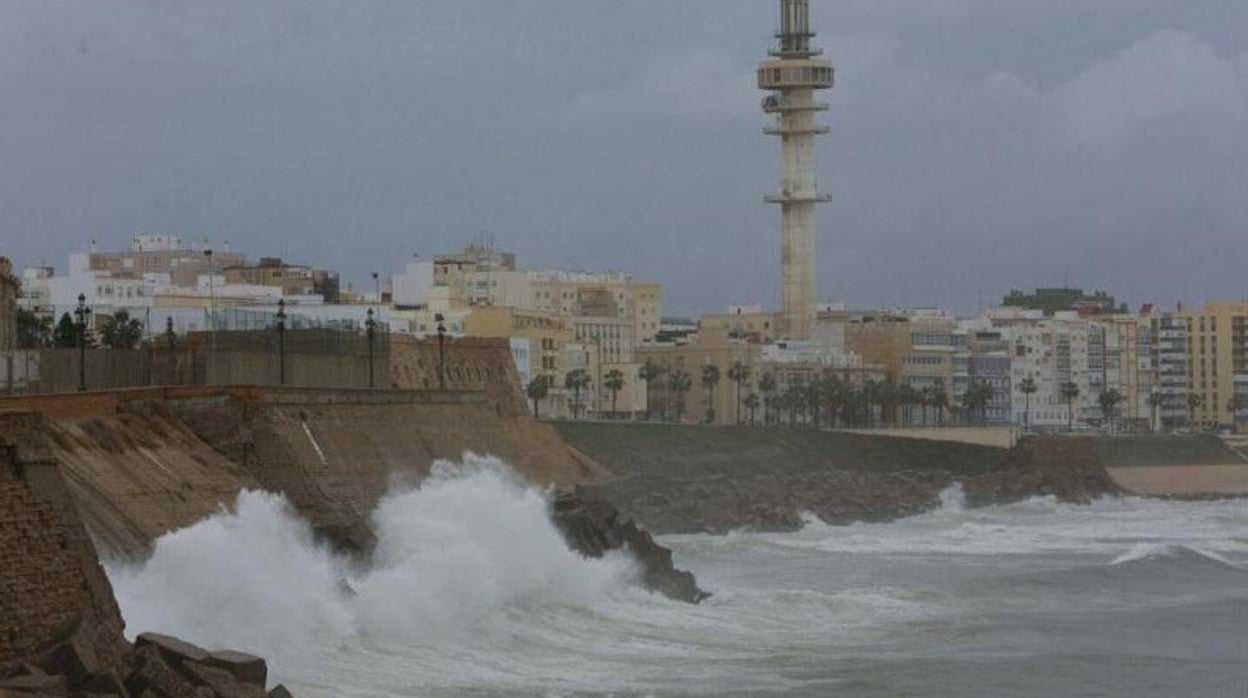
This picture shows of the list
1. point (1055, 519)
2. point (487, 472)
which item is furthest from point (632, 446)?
point (487, 472)

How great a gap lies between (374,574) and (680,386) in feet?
249

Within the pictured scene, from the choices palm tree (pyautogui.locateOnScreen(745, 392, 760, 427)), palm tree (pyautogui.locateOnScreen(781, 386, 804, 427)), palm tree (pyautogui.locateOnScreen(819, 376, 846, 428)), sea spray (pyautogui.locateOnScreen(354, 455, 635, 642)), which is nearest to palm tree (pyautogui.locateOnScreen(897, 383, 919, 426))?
palm tree (pyautogui.locateOnScreen(819, 376, 846, 428))

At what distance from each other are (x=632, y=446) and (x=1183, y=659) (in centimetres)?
3675

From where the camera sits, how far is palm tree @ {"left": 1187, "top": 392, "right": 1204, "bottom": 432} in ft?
420

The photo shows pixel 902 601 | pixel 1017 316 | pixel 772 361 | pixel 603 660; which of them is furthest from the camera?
pixel 1017 316

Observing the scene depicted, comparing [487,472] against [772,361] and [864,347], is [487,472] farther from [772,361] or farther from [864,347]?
[864,347]

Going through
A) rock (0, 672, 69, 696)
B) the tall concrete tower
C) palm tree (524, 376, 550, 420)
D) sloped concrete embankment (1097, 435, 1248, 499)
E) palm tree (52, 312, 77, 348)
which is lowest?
sloped concrete embankment (1097, 435, 1248, 499)

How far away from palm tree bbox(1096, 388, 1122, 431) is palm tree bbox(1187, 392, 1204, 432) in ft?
10.6

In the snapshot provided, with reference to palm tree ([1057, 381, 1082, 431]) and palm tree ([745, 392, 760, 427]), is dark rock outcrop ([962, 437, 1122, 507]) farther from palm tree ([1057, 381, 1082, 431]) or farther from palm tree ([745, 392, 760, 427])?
palm tree ([1057, 381, 1082, 431])

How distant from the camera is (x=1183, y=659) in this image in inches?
1241

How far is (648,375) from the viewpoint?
102125mm

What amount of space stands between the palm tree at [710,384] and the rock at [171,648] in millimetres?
85009

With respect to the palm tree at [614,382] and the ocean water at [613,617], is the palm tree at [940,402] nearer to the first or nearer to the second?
the palm tree at [614,382]

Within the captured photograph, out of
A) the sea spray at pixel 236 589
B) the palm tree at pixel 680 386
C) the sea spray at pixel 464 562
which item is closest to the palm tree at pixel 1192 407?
the palm tree at pixel 680 386
